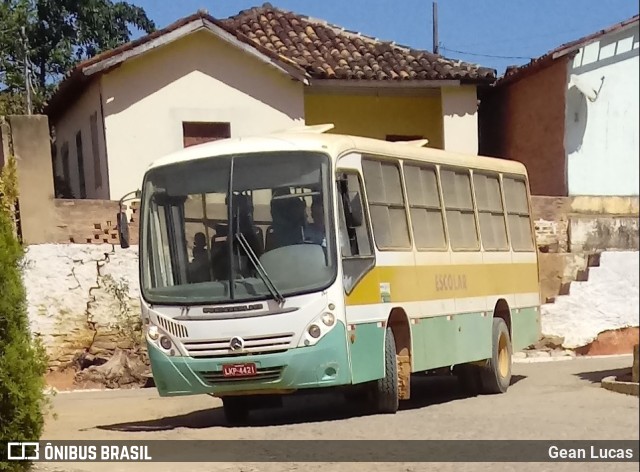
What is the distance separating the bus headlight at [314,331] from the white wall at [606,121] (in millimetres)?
3482

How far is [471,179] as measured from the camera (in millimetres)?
9531

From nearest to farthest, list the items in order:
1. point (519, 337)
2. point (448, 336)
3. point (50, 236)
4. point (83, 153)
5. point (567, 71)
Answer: point (567, 71), point (448, 336), point (519, 337), point (83, 153), point (50, 236)

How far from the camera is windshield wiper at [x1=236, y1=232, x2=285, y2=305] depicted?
7.66 m

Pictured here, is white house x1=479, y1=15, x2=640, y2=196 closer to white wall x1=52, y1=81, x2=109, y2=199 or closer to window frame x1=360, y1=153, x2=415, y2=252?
window frame x1=360, y1=153, x2=415, y2=252

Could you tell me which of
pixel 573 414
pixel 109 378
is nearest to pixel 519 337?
pixel 573 414

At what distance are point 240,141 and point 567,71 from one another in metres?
4.39

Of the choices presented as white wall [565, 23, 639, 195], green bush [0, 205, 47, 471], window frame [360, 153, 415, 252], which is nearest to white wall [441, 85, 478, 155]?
window frame [360, 153, 415, 252]

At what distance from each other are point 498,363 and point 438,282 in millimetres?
1674

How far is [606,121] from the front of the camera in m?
3.51

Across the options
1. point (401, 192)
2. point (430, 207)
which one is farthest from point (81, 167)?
point (430, 207)

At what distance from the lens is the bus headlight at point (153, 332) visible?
8014 mm

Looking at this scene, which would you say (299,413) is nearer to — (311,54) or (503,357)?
(503,357)

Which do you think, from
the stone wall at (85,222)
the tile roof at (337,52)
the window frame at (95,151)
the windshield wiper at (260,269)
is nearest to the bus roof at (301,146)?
the windshield wiper at (260,269)

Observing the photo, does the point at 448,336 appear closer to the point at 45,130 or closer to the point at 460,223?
the point at 460,223
